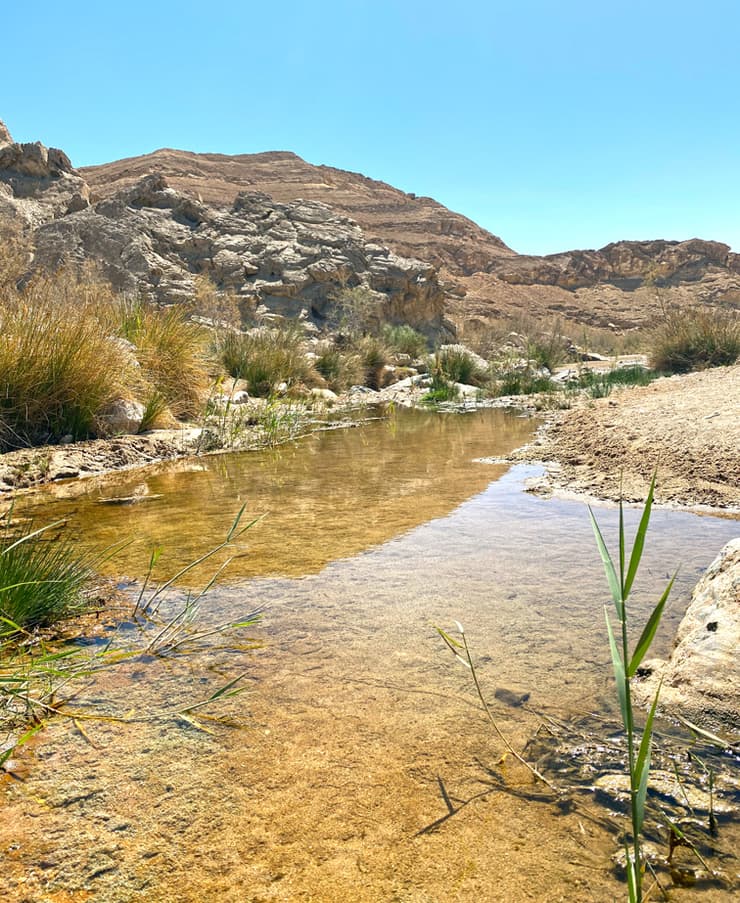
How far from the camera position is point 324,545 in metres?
3.16

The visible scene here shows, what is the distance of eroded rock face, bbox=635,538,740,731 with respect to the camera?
1.59 metres

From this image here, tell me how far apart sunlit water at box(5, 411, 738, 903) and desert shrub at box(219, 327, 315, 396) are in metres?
6.44

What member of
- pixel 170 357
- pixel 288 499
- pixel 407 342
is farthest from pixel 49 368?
pixel 407 342

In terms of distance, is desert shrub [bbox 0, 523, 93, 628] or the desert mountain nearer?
desert shrub [bbox 0, 523, 93, 628]

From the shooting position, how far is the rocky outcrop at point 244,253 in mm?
17094

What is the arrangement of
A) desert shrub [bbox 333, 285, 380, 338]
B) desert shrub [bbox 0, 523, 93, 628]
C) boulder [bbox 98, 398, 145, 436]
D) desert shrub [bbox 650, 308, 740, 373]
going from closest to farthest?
desert shrub [bbox 0, 523, 93, 628], boulder [bbox 98, 398, 145, 436], desert shrub [bbox 650, 308, 740, 373], desert shrub [bbox 333, 285, 380, 338]

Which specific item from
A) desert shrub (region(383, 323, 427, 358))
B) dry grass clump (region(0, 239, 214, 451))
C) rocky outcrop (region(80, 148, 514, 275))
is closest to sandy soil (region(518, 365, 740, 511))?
dry grass clump (region(0, 239, 214, 451))

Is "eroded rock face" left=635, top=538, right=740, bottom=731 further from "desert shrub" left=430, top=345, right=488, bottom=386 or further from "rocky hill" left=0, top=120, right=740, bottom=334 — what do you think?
"desert shrub" left=430, top=345, right=488, bottom=386

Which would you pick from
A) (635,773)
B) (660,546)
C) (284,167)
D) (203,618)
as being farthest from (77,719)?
(284,167)

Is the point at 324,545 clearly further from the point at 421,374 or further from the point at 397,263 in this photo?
the point at 397,263

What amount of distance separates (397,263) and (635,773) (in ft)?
72.6

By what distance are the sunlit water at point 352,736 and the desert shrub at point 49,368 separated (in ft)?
8.53

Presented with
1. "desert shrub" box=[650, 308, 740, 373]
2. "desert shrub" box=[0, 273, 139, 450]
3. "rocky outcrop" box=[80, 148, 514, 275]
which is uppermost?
"rocky outcrop" box=[80, 148, 514, 275]

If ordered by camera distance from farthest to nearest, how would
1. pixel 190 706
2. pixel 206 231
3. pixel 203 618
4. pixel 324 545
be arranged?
1. pixel 206 231
2. pixel 324 545
3. pixel 203 618
4. pixel 190 706
